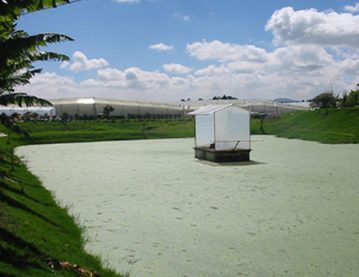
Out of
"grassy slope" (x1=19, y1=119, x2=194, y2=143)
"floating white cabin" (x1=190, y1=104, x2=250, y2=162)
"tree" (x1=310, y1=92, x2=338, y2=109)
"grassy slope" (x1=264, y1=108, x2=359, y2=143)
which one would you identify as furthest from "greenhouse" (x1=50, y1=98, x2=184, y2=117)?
"floating white cabin" (x1=190, y1=104, x2=250, y2=162)

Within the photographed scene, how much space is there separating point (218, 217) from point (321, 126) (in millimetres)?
25252

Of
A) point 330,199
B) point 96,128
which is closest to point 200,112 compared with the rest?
point 330,199

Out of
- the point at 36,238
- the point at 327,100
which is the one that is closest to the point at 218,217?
the point at 36,238

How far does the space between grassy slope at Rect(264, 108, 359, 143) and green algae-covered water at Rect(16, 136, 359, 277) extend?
1365 centimetres

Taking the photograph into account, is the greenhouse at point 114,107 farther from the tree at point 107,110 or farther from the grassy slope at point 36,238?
the grassy slope at point 36,238

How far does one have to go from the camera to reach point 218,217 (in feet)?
22.2

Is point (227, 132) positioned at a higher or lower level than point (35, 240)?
higher

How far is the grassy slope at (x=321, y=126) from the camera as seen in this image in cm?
2559

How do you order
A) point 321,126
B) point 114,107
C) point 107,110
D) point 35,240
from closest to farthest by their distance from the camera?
point 35,240 → point 321,126 → point 107,110 → point 114,107

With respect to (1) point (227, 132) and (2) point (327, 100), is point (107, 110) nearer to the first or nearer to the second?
(2) point (327, 100)

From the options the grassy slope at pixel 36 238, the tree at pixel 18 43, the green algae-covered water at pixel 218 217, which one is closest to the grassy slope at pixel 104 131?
the green algae-covered water at pixel 218 217

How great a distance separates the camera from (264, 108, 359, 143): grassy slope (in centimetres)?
2559

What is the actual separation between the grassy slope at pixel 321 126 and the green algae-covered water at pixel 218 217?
1365 centimetres

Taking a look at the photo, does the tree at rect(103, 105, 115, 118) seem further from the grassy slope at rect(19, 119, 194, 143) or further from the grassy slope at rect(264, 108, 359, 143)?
the grassy slope at rect(264, 108, 359, 143)
